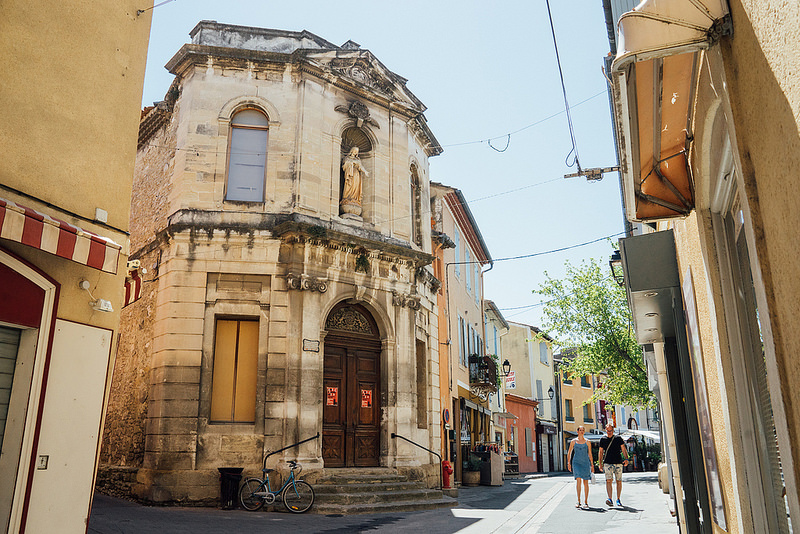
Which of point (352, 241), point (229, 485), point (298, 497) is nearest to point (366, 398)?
point (298, 497)

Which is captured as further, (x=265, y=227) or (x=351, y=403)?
(x=351, y=403)

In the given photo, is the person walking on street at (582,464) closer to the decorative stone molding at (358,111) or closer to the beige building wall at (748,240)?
the beige building wall at (748,240)

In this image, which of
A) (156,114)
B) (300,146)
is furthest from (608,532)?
(156,114)

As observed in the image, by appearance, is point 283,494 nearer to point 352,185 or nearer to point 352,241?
point 352,241

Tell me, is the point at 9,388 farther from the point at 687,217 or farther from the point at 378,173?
the point at 378,173

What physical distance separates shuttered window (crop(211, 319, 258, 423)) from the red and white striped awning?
778cm

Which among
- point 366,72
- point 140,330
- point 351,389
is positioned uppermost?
point 366,72

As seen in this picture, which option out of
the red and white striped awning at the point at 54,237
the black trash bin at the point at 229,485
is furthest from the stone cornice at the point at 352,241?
the red and white striped awning at the point at 54,237

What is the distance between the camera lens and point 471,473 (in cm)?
2225

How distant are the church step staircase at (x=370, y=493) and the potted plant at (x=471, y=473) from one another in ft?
25.6

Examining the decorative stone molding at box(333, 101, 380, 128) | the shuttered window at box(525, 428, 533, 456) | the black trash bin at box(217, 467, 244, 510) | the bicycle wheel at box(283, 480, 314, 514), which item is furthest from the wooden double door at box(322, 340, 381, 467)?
the shuttered window at box(525, 428, 533, 456)

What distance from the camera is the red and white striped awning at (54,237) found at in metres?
5.51

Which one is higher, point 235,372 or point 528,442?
point 235,372

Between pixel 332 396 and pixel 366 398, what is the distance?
0.97 m
